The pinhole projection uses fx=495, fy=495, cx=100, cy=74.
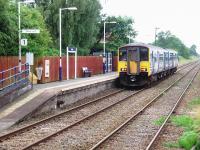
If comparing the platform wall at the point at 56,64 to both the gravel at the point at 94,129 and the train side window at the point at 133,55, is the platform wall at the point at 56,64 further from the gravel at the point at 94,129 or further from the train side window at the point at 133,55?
the gravel at the point at 94,129

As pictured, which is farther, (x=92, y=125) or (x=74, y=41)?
(x=74, y=41)

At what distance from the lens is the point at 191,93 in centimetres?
2933

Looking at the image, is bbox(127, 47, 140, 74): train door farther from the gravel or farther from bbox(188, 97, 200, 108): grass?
the gravel

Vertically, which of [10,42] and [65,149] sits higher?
[10,42]

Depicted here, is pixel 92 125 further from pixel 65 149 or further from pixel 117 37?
pixel 117 37

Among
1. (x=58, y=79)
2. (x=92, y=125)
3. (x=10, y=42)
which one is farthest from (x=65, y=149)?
(x=58, y=79)

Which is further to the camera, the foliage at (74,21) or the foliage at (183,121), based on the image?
the foliage at (74,21)

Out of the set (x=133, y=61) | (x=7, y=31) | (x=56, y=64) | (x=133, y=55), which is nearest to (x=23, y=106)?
(x=7, y=31)

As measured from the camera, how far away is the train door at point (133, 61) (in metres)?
32.4

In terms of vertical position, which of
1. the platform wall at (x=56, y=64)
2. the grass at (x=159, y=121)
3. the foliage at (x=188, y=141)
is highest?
the platform wall at (x=56, y=64)

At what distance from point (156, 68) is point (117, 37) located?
31.2 m

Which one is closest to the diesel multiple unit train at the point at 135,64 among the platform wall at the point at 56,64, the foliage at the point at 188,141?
the platform wall at the point at 56,64

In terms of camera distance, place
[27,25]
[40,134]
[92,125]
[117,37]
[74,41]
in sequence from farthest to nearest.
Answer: [117,37]
[74,41]
[27,25]
[92,125]
[40,134]

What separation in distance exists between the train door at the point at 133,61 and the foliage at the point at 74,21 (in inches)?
691
